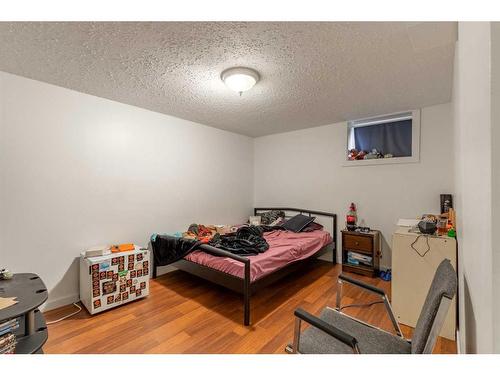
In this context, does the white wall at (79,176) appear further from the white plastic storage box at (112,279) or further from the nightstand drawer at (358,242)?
the nightstand drawer at (358,242)

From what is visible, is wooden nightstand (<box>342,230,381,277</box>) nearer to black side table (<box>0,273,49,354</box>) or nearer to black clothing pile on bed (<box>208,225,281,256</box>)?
black clothing pile on bed (<box>208,225,281,256</box>)

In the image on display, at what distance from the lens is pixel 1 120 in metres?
2.05

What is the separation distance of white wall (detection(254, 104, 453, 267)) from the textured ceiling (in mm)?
683

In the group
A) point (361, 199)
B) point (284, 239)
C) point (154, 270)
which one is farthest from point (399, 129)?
point (154, 270)

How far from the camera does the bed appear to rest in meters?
2.15

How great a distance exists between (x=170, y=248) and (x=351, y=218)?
2647mm

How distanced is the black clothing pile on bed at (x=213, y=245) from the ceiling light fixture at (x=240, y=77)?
1718mm

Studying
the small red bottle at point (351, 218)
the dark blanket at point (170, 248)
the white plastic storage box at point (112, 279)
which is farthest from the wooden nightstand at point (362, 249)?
the white plastic storage box at point (112, 279)

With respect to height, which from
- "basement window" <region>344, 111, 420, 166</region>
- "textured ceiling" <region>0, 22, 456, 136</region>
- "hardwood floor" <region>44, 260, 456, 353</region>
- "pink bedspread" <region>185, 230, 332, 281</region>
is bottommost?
"hardwood floor" <region>44, 260, 456, 353</region>

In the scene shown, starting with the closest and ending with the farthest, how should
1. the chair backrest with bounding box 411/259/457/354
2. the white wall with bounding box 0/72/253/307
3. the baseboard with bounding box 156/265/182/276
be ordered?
the chair backrest with bounding box 411/259/457/354
the white wall with bounding box 0/72/253/307
the baseboard with bounding box 156/265/182/276

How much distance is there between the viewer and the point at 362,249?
126 inches

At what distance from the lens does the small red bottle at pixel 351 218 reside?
3.41 metres

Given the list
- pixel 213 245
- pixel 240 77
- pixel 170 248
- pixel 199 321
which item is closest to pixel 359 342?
pixel 199 321

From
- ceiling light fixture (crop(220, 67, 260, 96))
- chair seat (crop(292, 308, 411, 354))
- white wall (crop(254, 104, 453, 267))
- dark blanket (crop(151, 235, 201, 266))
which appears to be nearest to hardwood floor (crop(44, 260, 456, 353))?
dark blanket (crop(151, 235, 201, 266))
